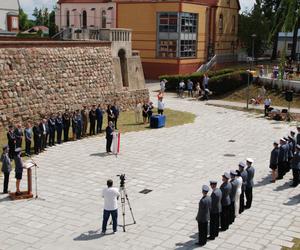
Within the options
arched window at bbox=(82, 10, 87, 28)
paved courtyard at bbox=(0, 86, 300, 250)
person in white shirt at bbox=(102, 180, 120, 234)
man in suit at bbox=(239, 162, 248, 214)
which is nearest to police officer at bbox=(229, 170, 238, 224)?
paved courtyard at bbox=(0, 86, 300, 250)

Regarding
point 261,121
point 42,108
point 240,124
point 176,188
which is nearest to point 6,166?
point 176,188

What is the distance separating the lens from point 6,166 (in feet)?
47.0

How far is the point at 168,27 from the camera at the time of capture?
44969 millimetres

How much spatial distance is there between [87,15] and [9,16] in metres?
19.9

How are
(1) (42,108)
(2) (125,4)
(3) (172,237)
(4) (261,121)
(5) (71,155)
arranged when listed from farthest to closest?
(2) (125,4)
(4) (261,121)
(1) (42,108)
(5) (71,155)
(3) (172,237)

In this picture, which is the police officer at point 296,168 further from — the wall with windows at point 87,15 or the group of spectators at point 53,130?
the wall with windows at point 87,15

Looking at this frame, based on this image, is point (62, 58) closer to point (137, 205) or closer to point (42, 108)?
point (42, 108)

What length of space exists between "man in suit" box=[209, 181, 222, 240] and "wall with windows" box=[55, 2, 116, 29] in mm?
38418

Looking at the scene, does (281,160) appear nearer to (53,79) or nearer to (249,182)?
(249,182)

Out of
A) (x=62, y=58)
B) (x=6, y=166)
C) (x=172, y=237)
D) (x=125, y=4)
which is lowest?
(x=172, y=237)

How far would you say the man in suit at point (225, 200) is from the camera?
11.8 metres

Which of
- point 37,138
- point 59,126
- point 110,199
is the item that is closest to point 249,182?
point 110,199

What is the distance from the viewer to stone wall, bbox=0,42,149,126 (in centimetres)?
2194

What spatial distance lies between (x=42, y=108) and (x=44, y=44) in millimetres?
3294
